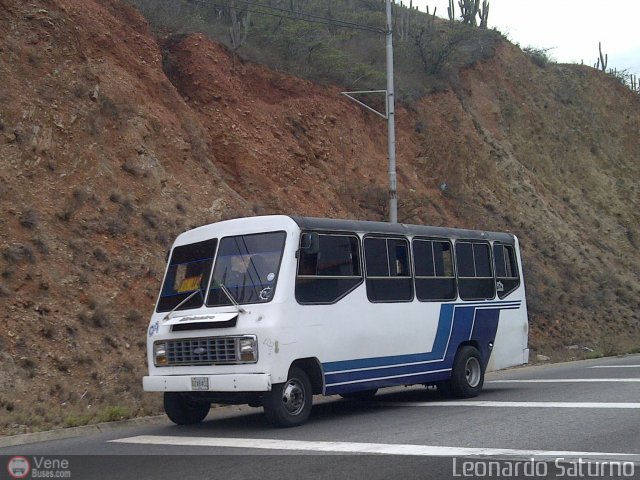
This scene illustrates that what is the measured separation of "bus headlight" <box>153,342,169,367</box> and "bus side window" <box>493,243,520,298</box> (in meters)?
6.79

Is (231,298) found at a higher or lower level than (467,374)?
higher

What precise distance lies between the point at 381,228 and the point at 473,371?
3442mm

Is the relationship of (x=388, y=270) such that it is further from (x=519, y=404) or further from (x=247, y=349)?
(x=247, y=349)

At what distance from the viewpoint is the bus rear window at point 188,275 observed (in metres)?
12.2

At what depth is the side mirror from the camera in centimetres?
1166

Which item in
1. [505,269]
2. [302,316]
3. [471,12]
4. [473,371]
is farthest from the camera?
[471,12]

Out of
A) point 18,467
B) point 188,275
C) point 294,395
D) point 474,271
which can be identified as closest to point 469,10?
point 474,271

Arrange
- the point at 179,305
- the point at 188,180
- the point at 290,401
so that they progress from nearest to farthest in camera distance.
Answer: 1. the point at 290,401
2. the point at 179,305
3. the point at 188,180

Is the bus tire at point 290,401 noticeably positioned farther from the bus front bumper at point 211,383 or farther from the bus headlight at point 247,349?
the bus headlight at point 247,349

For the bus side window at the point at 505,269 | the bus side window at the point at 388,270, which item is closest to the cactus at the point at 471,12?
the bus side window at the point at 505,269

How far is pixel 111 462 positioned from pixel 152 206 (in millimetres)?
11637

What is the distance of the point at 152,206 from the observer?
2041 cm

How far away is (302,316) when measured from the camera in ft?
38.2

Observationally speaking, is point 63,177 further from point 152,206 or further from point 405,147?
point 405,147
